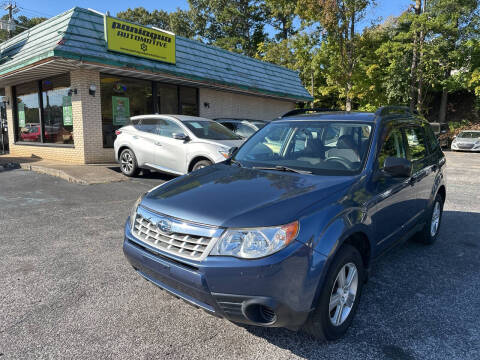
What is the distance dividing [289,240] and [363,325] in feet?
3.78

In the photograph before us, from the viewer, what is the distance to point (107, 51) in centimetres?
1010

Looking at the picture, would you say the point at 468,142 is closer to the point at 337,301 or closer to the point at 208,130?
the point at 208,130

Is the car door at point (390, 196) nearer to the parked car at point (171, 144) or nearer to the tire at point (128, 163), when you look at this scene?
the parked car at point (171, 144)

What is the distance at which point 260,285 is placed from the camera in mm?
2023

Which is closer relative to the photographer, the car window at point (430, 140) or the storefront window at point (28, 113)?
the car window at point (430, 140)

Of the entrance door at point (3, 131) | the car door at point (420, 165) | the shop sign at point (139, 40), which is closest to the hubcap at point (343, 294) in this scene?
the car door at point (420, 165)

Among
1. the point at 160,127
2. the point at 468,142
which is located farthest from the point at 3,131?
the point at 468,142

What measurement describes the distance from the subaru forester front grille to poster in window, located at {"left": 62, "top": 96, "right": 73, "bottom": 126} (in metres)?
9.85

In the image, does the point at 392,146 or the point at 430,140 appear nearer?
the point at 392,146

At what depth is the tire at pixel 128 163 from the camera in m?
8.74

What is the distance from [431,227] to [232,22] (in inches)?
1560

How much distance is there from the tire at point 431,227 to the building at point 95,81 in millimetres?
8961

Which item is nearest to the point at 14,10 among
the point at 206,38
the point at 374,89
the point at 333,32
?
the point at 206,38

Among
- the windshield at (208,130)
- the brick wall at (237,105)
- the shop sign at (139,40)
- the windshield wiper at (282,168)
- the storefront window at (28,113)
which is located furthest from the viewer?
the brick wall at (237,105)
